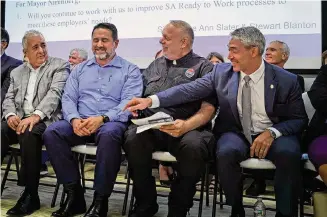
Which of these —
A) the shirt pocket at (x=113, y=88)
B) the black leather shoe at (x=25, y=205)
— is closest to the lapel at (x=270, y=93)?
the shirt pocket at (x=113, y=88)

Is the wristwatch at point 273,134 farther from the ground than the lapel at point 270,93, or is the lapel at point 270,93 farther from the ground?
the lapel at point 270,93

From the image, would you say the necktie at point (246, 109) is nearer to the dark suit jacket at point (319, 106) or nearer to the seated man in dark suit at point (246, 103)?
the seated man in dark suit at point (246, 103)

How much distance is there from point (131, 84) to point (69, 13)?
7.70 ft

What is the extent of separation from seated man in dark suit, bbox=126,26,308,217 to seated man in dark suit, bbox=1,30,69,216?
0.70 m

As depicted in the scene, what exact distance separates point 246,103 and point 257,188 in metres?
1.17

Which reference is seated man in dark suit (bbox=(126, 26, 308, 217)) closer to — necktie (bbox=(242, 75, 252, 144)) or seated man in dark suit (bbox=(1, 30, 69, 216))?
necktie (bbox=(242, 75, 252, 144))

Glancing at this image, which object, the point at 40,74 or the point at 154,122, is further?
the point at 40,74

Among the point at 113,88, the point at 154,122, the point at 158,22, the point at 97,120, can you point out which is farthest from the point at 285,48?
the point at 97,120

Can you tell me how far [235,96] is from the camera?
7.97 ft

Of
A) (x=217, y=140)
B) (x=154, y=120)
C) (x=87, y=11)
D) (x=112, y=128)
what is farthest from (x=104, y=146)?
(x=87, y=11)

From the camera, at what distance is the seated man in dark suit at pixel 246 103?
2.24 metres

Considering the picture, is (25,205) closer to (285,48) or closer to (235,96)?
(235,96)

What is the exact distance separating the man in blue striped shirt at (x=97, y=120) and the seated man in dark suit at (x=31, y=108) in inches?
5.0

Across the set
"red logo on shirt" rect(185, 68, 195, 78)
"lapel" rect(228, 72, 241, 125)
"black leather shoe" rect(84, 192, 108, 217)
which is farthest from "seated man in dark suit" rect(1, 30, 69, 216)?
"lapel" rect(228, 72, 241, 125)
